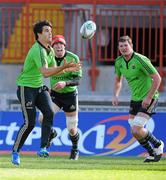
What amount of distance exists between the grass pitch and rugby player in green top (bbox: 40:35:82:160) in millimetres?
539

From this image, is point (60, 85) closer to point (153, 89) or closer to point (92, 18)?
point (153, 89)

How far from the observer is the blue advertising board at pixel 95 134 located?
17203mm

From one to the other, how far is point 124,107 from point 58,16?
9.97ft

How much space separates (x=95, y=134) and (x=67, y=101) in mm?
2014

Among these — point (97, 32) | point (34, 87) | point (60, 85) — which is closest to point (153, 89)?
point (60, 85)

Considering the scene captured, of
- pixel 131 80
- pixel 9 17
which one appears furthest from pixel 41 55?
pixel 9 17

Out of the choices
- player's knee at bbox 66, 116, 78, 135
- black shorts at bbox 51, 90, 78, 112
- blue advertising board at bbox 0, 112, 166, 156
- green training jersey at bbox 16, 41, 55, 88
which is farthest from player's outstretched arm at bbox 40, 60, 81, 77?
blue advertising board at bbox 0, 112, 166, 156

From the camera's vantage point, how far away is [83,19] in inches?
834

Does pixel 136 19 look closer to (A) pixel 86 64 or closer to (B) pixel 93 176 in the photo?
(A) pixel 86 64

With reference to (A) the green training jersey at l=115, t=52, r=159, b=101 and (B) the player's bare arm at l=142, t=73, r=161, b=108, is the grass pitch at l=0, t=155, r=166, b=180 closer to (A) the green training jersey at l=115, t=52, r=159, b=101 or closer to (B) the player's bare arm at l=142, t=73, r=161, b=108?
(B) the player's bare arm at l=142, t=73, r=161, b=108

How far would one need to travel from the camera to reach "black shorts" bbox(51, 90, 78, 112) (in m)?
15.5

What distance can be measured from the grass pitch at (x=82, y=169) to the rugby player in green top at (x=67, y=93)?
21.2 inches

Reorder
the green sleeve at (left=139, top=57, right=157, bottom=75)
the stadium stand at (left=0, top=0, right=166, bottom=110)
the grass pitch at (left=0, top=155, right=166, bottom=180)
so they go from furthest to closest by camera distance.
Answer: the stadium stand at (left=0, top=0, right=166, bottom=110) → the green sleeve at (left=139, top=57, right=157, bottom=75) → the grass pitch at (left=0, top=155, right=166, bottom=180)

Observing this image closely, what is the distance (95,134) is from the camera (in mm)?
17359
